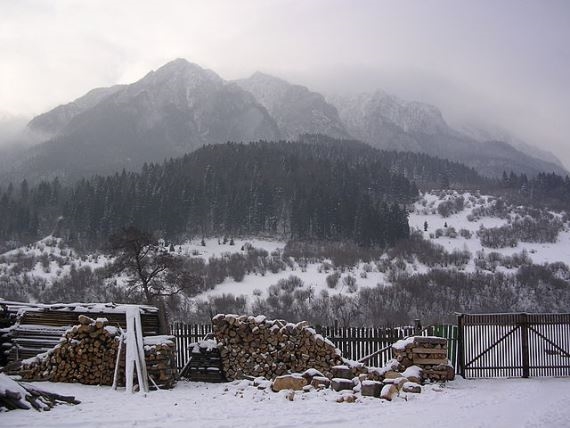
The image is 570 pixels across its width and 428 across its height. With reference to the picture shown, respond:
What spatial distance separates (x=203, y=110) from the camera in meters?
169

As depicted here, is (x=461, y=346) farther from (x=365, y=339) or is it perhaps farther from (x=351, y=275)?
(x=351, y=275)

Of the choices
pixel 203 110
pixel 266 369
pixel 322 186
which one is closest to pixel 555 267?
pixel 322 186

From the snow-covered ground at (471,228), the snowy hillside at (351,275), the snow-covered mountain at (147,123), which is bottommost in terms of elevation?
the snowy hillside at (351,275)

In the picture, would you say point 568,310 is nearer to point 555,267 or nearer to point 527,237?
point 555,267

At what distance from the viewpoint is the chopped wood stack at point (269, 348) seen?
15.6m

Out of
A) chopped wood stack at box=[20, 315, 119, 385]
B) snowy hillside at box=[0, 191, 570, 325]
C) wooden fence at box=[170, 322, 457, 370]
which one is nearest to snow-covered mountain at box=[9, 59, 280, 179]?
snowy hillside at box=[0, 191, 570, 325]

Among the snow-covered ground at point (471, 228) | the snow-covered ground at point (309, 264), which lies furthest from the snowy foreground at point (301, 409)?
the snow-covered ground at point (471, 228)

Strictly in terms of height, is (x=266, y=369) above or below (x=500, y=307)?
above

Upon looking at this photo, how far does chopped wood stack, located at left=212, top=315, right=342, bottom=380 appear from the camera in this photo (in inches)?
615

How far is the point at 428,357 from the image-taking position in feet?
49.0

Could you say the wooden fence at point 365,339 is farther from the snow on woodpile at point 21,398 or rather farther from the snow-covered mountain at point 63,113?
the snow-covered mountain at point 63,113

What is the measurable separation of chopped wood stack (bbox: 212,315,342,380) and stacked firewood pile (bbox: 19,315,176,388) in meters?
1.96

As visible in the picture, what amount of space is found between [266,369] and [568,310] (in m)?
40.8

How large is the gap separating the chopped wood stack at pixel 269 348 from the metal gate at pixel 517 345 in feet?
13.8
